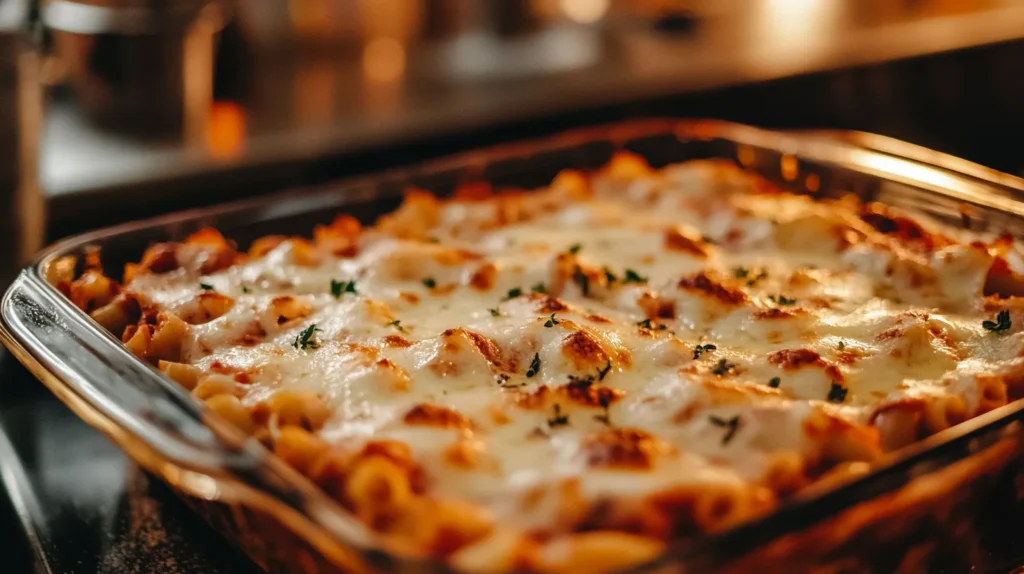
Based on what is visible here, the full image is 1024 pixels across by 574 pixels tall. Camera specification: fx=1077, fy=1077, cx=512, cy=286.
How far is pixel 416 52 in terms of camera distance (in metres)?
4.18

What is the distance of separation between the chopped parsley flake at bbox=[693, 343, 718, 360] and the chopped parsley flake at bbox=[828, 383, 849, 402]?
194mm

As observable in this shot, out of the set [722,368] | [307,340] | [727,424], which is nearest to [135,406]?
[307,340]

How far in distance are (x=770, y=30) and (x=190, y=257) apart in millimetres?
3501

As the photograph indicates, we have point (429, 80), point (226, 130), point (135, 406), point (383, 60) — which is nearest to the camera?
point (135, 406)

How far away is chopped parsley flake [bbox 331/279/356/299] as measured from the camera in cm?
177

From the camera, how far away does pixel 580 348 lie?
59.3 inches

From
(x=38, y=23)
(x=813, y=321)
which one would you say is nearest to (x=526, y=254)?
(x=813, y=321)

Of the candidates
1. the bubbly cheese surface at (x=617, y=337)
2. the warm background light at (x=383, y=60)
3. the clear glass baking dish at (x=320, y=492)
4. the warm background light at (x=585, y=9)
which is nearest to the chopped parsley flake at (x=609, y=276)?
the bubbly cheese surface at (x=617, y=337)

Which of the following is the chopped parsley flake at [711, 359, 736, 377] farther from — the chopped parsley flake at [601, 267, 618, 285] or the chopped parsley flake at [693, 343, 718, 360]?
the chopped parsley flake at [601, 267, 618, 285]

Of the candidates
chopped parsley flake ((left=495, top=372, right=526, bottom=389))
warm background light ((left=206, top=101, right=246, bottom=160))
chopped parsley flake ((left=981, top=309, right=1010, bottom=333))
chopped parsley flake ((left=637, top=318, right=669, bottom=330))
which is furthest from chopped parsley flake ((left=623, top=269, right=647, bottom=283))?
warm background light ((left=206, top=101, right=246, bottom=160))

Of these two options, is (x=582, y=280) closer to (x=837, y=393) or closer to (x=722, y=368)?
(x=722, y=368)

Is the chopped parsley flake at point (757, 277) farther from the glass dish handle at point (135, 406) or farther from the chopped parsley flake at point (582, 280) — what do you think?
the glass dish handle at point (135, 406)

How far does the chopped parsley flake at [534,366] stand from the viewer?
1.52 m

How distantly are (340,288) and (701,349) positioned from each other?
60cm
